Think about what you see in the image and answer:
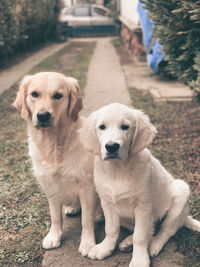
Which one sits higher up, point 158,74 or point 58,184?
point 58,184

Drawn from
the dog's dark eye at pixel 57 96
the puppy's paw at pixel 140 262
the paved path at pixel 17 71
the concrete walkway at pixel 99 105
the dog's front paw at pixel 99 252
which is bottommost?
the paved path at pixel 17 71

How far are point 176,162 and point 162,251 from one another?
5.34 feet

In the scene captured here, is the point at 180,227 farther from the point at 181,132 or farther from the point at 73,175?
the point at 181,132

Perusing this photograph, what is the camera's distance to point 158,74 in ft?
26.9

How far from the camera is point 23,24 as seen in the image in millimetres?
12227

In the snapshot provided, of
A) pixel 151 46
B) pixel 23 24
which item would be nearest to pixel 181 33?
pixel 151 46

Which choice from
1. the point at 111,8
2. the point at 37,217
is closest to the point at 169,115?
the point at 37,217

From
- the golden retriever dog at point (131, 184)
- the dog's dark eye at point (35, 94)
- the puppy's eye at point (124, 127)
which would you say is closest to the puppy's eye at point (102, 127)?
the golden retriever dog at point (131, 184)

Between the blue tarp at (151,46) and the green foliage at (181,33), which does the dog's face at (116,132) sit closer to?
the green foliage at (181,33)

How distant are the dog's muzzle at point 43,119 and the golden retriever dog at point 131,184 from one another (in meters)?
0.31

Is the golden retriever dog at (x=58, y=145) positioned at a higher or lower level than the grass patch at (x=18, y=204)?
higher

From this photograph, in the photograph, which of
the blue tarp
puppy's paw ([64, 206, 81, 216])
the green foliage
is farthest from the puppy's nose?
the blue tarp

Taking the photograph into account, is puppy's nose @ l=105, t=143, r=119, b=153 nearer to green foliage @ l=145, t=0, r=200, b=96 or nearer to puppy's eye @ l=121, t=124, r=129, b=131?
puppy's eye @ l=121, t=124, r=129, b=131

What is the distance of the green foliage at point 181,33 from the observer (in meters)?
4.00
